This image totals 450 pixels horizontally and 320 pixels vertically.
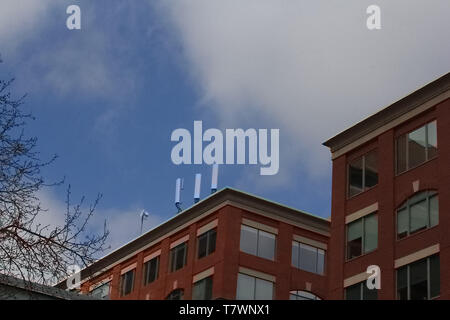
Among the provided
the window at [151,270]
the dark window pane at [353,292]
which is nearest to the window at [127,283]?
the window at [151,270]

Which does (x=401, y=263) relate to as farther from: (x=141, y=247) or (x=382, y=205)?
(x=141, y=247)

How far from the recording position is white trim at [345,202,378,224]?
46.4 m

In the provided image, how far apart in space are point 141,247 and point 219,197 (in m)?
11.2

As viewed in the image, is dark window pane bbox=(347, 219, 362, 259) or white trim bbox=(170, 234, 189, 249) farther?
white trim bbox=(170, 234, 189, 249)

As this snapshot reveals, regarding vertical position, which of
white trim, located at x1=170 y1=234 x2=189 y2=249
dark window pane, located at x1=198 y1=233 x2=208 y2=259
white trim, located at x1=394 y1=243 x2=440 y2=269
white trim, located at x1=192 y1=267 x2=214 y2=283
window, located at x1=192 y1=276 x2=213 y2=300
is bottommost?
white trim, located at x1=394 y1=243 x2=440 y2=269

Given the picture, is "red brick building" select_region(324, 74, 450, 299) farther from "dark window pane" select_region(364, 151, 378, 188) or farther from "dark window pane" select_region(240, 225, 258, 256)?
"dark window pane" select_region(240, 225, 258, 256)

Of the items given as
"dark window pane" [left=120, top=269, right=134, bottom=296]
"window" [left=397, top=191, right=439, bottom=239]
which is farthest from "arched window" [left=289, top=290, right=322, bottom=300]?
"window" [left=397, top=191, right=439, bottom=239]

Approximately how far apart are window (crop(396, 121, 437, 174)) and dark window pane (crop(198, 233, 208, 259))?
20.0m

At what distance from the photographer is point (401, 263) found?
42938 millimetres

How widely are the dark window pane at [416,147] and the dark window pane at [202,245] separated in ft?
68.1

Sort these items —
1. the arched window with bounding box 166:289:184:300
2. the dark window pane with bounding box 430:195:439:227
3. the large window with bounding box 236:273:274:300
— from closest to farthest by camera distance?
1. the dark window pane with bounding box 430:195:439:227
2. the large window with bounding box 236:273:274:300
3. the arched window with bounding box 166:289:184:300

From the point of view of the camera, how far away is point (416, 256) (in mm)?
42156
